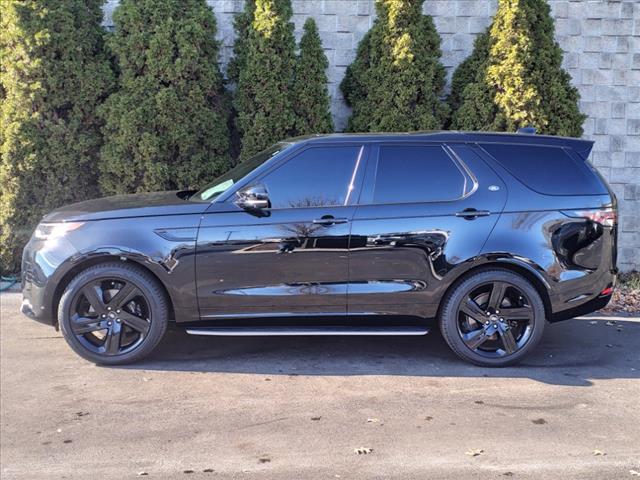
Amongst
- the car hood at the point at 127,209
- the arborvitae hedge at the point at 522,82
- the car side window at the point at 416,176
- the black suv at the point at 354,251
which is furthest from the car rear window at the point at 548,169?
the arborvitae hedge at the point at 522,82

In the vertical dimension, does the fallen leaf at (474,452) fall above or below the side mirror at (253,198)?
below

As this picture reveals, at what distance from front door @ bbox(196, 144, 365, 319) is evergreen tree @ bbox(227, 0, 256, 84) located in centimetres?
332

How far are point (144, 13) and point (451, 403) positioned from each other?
5524 millimetres

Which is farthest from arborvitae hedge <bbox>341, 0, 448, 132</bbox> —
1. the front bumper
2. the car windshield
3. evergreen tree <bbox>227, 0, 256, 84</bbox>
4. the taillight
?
the front bumper

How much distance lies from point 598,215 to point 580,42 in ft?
13.8

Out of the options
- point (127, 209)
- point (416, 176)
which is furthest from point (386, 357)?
point (127, 209)

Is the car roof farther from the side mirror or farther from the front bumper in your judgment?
the front bumper

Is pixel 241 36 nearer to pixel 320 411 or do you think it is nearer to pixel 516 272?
pixel 516 272

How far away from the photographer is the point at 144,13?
7.38 m

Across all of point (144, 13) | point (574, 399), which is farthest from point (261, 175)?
point (144, 13)

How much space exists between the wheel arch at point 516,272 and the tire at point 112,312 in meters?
2.22

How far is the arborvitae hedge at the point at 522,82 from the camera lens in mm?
7461

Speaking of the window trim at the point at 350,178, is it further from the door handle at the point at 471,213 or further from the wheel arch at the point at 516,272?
the wheel arch at the point at 516,272

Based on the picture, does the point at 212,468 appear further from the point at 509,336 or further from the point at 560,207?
the point at 560,207
